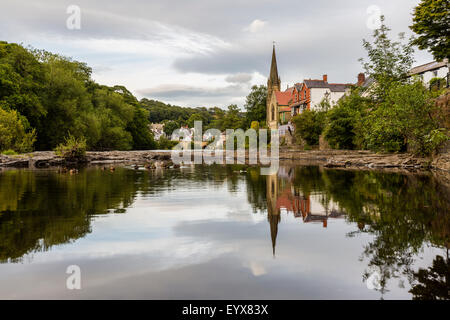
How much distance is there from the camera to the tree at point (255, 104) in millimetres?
109713

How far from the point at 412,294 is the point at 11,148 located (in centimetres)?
3929

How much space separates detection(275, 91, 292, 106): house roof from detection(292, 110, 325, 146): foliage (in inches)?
1377

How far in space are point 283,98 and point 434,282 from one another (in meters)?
91.8

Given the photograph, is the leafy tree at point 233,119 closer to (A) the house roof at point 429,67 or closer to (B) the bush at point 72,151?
(A) the house roof at point 429,67

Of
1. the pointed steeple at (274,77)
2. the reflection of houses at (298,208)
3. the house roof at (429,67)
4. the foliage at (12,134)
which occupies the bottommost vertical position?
the reflection of houses at (298,208)

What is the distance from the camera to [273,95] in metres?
93.5

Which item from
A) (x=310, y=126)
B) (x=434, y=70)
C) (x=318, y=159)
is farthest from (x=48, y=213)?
(x=434, y=70)

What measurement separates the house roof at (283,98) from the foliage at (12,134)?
65638mm

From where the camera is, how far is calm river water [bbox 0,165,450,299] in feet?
14.3

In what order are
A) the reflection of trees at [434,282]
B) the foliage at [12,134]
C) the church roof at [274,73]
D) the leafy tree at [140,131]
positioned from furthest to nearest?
the church roof at [274,73] < the leafy tree at [140,131] < the foliage at [12,134] < the reflection of trees at [434,282]

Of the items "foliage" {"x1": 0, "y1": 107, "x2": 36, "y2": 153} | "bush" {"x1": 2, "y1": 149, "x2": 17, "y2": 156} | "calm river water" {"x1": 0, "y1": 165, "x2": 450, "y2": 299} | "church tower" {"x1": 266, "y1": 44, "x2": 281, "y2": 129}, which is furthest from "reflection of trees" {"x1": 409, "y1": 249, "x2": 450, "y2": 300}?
"church tower" {"x1": 266, "y1": 44, "x2": 281, "y2": 129}

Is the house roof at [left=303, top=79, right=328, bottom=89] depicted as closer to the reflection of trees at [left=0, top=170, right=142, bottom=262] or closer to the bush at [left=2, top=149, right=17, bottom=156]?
the bush at [left=2, top=149, right=17, bottom=156]

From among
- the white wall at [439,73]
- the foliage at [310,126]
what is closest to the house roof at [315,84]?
the foliage at [310,126]
